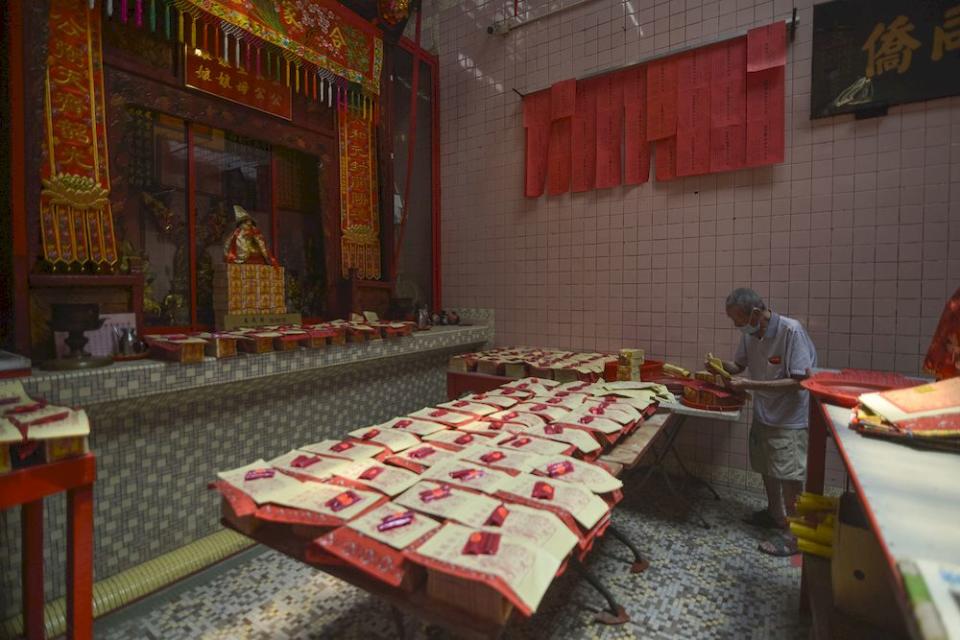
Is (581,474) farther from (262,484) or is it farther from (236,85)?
(236,85)

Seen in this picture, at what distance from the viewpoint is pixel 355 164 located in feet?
14.4

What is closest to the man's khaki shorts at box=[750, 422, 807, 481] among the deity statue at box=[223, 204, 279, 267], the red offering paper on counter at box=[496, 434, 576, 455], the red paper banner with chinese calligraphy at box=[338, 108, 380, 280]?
the red offering paper on counter at box=[496, 434, 576, 455]

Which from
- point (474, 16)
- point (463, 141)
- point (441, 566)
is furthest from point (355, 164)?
point (441, 566)

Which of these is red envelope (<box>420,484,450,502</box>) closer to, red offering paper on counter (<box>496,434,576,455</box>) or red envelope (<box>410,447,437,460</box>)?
red envelope (<box>410,447,437,460</box>)

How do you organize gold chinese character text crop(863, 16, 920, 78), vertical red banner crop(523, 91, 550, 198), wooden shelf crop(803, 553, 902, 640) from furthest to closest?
vertical red banner crop(523, 91, 550, 198) < gold chinese character text crop(863, 16, 920, 78) < wooden shelf crop(803, 553, 902, 640)

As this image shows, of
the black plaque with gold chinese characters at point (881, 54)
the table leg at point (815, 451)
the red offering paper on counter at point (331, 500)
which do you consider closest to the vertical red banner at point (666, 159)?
the black plaque with gold chinese characters at point (881, 54)

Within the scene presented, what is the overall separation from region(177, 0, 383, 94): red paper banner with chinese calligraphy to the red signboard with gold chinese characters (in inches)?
11.4

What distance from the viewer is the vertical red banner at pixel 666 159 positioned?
12.9 ft

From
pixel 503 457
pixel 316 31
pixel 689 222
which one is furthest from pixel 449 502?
pixel 316 31

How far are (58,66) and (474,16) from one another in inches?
143

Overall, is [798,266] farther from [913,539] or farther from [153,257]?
[153,257]

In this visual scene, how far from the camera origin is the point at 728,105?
12.1ft

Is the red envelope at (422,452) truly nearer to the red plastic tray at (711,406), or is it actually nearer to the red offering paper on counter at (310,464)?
the red offering paper on counter at (310,464)

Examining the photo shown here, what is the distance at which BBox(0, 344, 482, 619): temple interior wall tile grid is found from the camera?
7.45 ft
